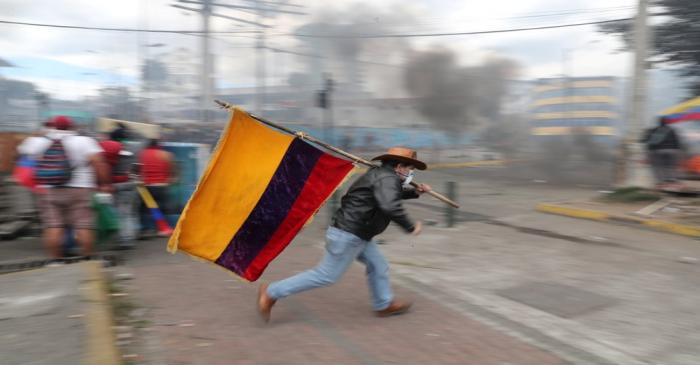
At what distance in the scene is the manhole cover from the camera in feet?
14.1

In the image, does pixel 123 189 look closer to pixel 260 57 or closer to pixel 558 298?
pixel 558 298

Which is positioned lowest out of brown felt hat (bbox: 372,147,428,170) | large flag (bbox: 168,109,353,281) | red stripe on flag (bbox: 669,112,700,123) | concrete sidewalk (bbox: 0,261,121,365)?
concrete sidewalk (bbox: 0,261,121,365)

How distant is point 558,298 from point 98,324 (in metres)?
Result: 3.69

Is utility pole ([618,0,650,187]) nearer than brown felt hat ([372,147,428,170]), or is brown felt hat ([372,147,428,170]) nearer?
brown felt hat ([372,147,428,170])

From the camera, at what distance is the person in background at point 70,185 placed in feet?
16.2

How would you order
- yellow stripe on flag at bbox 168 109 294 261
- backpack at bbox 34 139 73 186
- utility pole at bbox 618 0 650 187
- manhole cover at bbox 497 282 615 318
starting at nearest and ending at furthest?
yellow stripe on flag at bbox 168 109 294 261 < manhole cover at bbox 497 282 615 318 < backpack at bbox 34 139 73 186 < utility pole at bbox 618 0 650 187

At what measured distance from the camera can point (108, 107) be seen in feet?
93.4

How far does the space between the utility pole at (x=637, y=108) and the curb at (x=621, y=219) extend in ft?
6.50

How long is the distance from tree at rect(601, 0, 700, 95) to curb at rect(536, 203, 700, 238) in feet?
23.0

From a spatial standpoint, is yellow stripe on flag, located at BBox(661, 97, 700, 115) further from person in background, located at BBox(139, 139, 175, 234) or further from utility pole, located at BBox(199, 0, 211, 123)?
utility pole, located at BBox(199, 0, 211, 123)

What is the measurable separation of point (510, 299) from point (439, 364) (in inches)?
63.5

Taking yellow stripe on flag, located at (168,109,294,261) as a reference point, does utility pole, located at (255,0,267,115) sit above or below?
above

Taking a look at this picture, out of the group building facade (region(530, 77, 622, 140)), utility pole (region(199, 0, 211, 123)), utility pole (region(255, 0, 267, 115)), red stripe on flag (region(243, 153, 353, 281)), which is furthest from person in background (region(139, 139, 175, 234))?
utility pole (region(255, 0, 267, 115))

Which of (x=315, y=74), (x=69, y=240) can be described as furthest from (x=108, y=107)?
(x=69, y=240)
